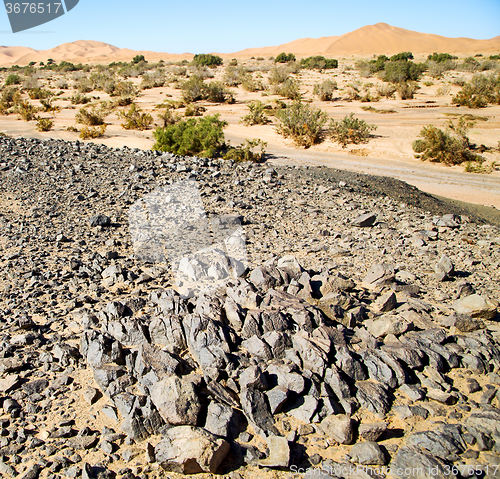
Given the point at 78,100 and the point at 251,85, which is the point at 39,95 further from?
the point at 251,85

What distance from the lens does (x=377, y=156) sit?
16.2 metres

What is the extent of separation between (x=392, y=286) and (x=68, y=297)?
390cm

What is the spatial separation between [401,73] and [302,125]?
18.1m

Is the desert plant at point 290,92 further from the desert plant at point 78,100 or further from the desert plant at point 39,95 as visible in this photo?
the desert plant at point 39,95

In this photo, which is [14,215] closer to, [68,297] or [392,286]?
[68,297]

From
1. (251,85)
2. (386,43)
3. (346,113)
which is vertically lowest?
(346,113)

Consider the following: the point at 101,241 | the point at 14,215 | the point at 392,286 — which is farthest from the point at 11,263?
the point at 392,286

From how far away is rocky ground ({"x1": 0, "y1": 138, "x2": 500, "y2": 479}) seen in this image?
258 cm

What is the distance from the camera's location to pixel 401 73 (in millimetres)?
30594

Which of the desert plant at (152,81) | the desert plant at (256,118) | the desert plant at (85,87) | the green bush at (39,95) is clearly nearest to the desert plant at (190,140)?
the desert plant at (256,118)

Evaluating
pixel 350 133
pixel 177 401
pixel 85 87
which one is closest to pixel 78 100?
pixel 85 87

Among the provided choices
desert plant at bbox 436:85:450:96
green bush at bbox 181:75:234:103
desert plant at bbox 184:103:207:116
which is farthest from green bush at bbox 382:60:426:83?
desert plant at bbox 184:103:207:116

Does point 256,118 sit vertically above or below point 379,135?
above

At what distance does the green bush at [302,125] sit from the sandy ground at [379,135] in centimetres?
38
